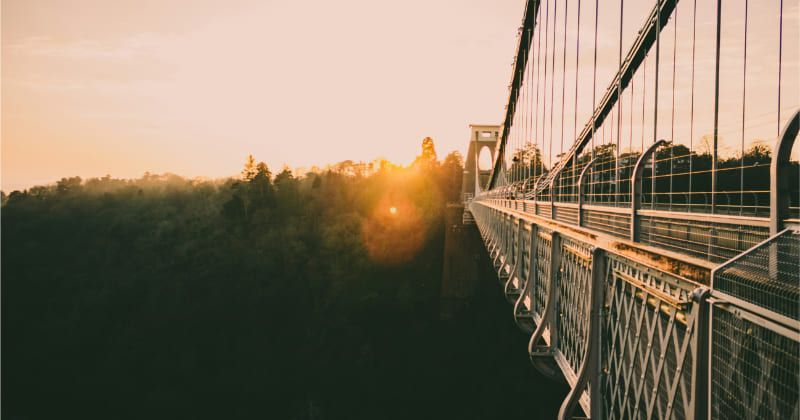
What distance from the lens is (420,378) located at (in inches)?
1110

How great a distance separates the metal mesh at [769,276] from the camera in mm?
1382

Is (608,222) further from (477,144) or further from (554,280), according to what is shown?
(477,144)

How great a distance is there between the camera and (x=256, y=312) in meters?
Result: 40.2

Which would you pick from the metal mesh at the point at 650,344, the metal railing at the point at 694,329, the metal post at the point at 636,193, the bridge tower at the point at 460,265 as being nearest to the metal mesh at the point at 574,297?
the metal railing at the point at 694,329

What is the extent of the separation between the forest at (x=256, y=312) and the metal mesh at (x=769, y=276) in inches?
796

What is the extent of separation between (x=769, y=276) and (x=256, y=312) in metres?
41.5

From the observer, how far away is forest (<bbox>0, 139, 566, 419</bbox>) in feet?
89.5

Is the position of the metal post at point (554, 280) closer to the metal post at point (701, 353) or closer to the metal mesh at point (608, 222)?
the metal mesh at point (608, 222)

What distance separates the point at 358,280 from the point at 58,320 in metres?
26.4

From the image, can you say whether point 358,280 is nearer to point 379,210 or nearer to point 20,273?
point 379,210

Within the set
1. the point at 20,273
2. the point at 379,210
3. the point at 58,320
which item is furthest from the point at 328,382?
the point at 20,273

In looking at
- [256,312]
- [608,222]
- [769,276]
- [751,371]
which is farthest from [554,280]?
[256,312]

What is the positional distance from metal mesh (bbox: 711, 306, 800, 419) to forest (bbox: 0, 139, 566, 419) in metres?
20.0

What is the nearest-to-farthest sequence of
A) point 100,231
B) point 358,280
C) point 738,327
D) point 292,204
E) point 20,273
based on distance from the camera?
point 738,327 → point 358,280 → point 20,273 → point 292,204 → point 100,231
